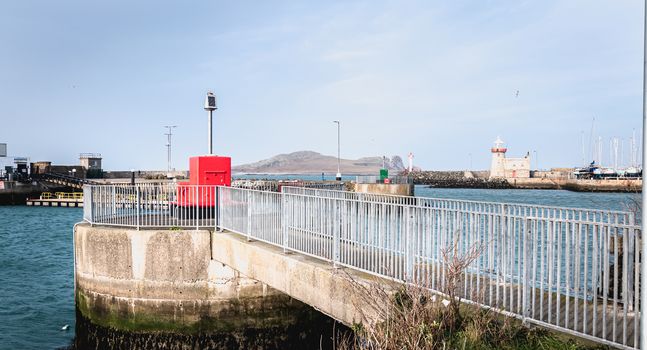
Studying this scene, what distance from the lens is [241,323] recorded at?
41.7 feet

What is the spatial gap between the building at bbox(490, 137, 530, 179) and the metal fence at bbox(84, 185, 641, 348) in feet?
392

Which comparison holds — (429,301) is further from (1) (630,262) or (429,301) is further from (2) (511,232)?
(1) (630,262)

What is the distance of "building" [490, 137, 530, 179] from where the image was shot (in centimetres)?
12456

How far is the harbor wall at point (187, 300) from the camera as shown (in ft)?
41.6

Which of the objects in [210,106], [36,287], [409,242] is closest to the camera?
[409,242]

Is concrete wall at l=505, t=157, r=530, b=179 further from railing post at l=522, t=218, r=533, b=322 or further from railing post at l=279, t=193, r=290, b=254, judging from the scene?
railing post at l=522, t=218, r=533, b=322

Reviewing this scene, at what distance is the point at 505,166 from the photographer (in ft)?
416

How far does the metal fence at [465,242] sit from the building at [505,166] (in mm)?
119474

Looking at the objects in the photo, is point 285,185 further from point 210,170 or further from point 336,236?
point 336,236

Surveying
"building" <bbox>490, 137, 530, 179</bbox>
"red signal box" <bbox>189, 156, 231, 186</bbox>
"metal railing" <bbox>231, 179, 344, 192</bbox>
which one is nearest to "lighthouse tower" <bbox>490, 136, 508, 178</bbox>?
"building" <bbox>490, 137, 530, 179</bbox>

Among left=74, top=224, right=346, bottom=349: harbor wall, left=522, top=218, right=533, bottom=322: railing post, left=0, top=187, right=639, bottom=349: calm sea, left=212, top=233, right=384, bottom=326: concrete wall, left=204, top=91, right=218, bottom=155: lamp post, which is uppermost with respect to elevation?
left=204, top=91, right=218, bottom=155: lamp post

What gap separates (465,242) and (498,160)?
5017 inches

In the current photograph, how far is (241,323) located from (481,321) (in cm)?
789

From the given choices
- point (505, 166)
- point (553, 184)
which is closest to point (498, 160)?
point (505, 166)
